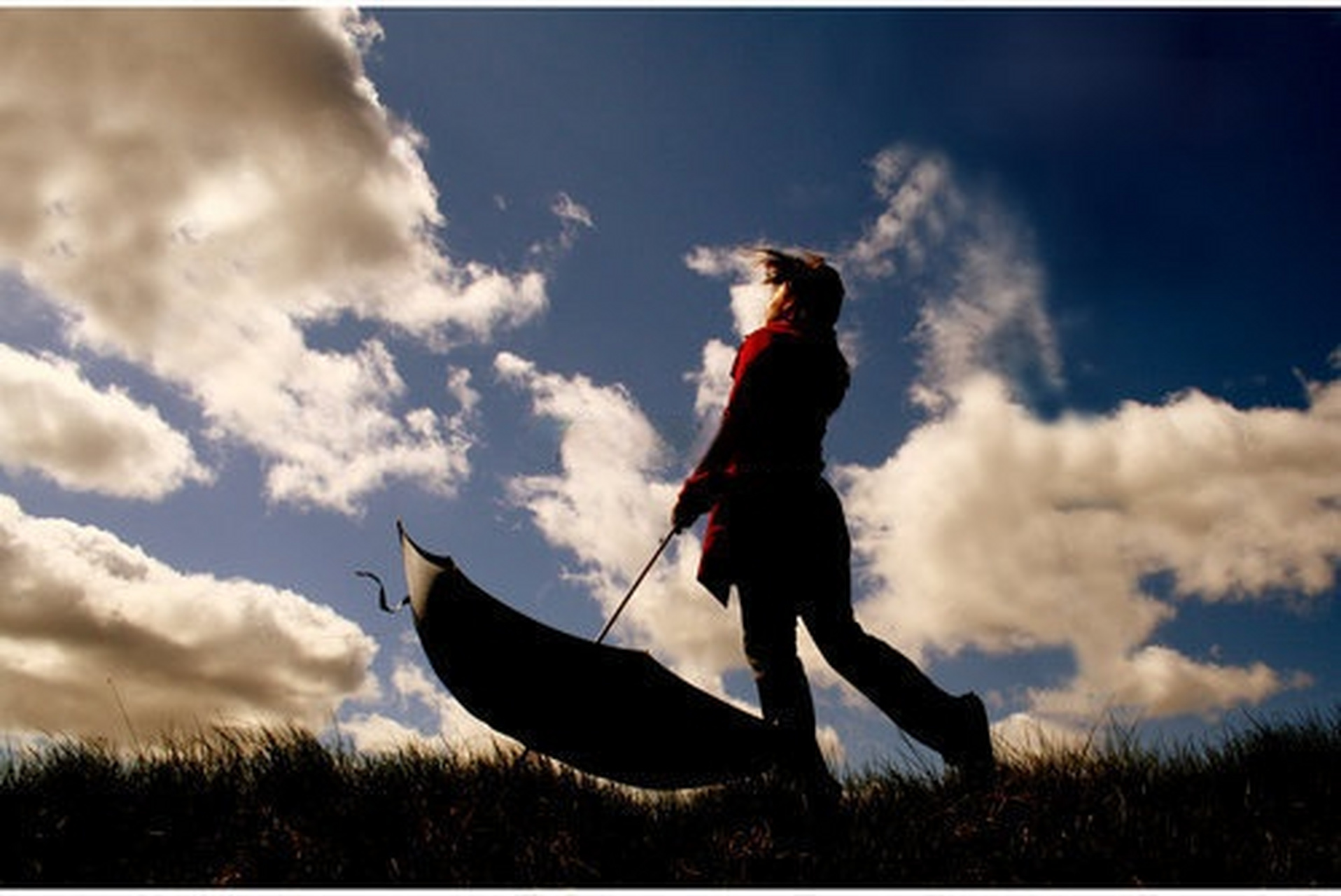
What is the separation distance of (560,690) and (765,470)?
1250mm

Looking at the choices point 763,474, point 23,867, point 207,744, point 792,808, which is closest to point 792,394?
point 763,474

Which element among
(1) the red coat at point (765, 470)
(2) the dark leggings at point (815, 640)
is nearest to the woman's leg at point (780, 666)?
(2) the dark leggings at point (815, 640)

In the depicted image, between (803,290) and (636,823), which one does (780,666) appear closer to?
(636,823)

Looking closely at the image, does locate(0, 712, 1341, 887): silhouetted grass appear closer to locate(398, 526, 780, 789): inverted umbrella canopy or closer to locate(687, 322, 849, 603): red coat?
locate(398, 526, 780, 789): inverted umbrella canopy

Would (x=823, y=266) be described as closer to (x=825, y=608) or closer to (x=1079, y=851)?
(x=825, y=608)

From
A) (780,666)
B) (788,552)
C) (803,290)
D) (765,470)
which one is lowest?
(780,666)

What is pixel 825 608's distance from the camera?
4426mm

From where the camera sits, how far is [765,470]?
4418 millimetres

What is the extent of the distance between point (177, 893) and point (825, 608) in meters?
2.63

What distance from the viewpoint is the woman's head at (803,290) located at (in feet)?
15.2

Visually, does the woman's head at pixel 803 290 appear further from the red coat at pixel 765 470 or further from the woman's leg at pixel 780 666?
the woman's leg at pixel 780 666

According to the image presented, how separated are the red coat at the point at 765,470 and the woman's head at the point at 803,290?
0.16 meters

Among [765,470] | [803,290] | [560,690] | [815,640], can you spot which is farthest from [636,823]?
[803,290]

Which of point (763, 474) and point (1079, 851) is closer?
point (1079, 851)
